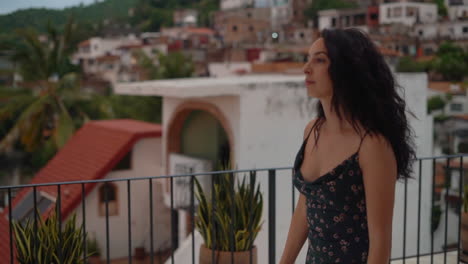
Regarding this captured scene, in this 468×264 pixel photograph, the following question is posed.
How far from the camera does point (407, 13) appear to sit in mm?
43375

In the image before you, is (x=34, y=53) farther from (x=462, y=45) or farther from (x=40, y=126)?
(x=462, y=45)

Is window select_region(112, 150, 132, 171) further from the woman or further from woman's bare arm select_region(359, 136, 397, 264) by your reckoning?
woman's bare arm select_region(359, 136, 397, 264)

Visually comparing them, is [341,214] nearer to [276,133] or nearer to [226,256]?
[226,256]

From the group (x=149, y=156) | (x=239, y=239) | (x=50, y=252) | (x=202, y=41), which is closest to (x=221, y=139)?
(x=149, y=156)

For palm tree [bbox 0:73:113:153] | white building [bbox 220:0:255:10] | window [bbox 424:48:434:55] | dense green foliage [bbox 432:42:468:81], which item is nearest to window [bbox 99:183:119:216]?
palm tree [bbox 0:73:113:153]

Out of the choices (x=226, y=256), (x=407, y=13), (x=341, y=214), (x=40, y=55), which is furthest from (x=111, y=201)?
(x=407, y=13)

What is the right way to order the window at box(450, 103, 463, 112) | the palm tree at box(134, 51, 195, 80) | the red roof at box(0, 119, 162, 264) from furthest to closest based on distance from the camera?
the palm tree at box(134, 51, 195, 80) < the window at box(450, 103, 463, 112) < the red roof at box(0, 119, 162, 264)

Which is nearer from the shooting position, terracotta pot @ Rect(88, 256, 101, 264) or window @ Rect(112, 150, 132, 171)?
terracotta pot @ Rect(88, 256, 101, 264)

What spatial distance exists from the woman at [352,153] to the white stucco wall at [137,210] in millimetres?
12693

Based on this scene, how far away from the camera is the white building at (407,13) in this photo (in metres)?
43.1

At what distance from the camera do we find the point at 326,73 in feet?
5.65

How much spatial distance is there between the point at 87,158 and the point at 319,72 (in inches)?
542

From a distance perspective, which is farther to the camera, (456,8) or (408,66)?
(456,8)

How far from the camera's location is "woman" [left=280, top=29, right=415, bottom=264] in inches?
65.6
